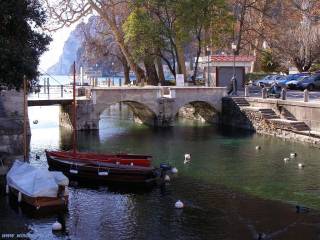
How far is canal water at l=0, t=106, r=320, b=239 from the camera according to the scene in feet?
63.9

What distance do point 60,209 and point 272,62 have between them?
5449 centimetres

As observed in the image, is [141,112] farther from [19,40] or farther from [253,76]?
[19,40]

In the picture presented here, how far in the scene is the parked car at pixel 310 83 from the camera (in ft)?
176

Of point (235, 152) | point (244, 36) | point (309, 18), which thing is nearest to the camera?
point (235, 152)

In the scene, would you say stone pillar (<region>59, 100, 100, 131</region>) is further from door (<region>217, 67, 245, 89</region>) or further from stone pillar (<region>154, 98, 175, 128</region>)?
door (<region>217, 67, 245, 89</region>)

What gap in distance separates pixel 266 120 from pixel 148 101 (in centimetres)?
1069

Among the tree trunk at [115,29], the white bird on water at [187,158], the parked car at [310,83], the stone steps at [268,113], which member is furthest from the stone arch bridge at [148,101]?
the white bird on water at [187,158]

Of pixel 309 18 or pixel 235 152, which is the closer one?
pixel 235 152

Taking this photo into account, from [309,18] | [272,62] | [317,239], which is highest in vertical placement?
[309,18]

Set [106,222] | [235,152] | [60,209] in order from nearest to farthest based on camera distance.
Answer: [106,222]
[60,209]
[235,152]

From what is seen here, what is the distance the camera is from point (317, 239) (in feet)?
60.7

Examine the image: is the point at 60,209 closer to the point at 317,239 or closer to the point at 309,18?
the point at 317,239

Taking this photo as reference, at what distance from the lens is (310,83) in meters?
54.0

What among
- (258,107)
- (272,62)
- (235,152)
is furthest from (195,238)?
(272,62)
